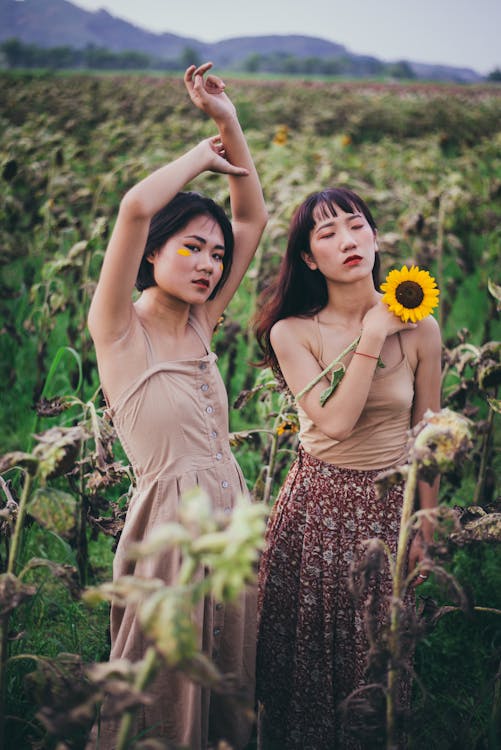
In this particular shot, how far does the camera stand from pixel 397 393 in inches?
66.7

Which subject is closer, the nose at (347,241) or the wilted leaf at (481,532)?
the wilted leaf at (481,532)

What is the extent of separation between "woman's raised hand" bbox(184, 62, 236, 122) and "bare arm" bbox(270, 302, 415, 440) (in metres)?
0.56

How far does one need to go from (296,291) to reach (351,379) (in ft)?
1.29

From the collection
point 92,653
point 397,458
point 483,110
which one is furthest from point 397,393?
point 483,110

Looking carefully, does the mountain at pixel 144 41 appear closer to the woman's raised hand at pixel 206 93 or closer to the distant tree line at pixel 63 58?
the distant tree line at pixel 63 58

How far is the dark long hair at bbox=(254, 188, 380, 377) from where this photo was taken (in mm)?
1756

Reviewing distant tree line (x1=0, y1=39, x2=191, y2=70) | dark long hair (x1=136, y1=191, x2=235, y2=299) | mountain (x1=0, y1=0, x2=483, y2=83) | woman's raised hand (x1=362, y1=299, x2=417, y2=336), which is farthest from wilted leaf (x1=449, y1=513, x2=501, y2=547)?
distant tree line (x1=0, y1=39, x2=191, y2=70)

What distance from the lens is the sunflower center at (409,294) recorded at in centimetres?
158

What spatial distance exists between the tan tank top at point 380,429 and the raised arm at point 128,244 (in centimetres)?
54

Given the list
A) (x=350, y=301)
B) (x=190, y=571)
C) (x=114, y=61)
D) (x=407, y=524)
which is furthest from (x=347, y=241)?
(x=114, y=61)

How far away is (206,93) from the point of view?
166 cm

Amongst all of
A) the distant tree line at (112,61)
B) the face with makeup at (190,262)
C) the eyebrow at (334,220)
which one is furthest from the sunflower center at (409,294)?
the distant tree line at (112,61)

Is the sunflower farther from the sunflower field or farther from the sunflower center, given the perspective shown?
the sunflower field

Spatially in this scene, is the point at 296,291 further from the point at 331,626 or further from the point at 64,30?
the point at 64,30
